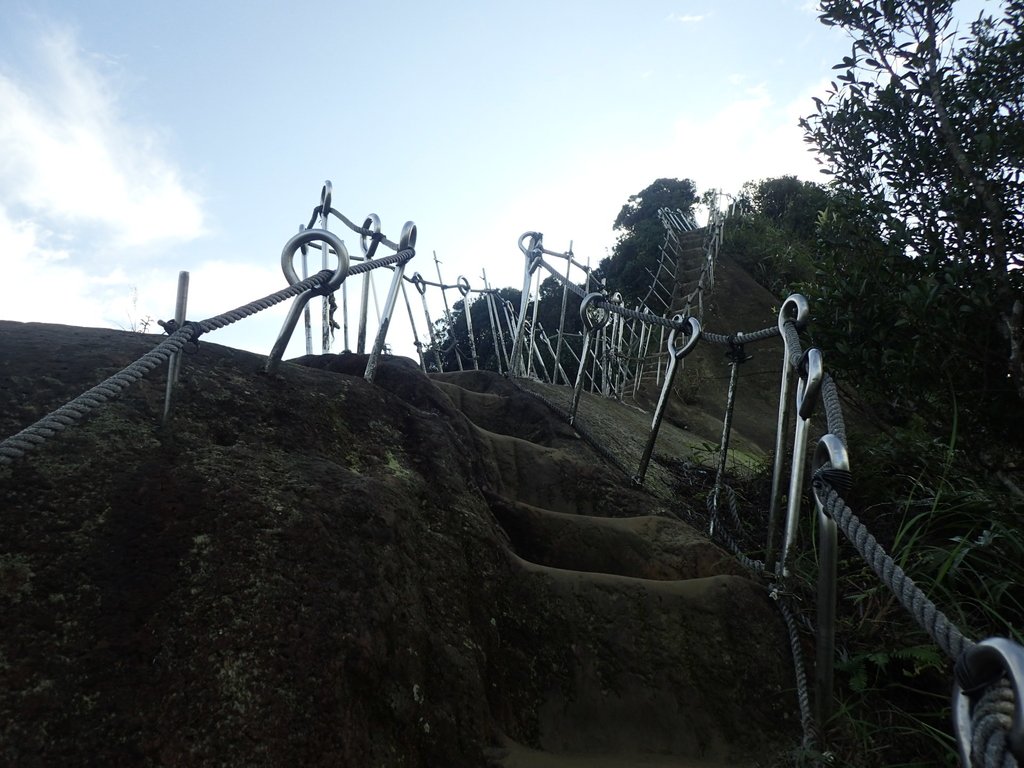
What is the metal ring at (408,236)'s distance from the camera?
3.82 meters

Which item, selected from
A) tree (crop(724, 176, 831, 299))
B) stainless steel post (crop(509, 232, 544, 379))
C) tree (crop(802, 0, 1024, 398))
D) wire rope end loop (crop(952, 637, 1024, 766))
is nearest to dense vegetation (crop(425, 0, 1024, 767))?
tree (crop(802, 0, 1024, 398))

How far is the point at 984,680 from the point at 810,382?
1635 mm

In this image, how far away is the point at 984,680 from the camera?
0.92 meters

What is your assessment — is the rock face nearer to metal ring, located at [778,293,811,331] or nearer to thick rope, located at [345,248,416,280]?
thick rope, located at [345,248,416,280]

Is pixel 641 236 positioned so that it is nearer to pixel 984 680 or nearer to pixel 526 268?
pixel 526 268

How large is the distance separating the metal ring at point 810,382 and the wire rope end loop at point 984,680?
1.55 metres

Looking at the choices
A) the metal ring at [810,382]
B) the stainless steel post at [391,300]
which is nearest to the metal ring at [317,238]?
the stainless steel post at [391,300]

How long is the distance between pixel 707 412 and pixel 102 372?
8913mm

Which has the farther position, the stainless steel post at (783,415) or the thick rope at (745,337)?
the thick rope at (745,337)

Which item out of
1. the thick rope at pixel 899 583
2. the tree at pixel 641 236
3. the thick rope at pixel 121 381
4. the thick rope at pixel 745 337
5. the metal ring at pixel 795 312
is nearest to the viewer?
the thick rope at pixel 899 583

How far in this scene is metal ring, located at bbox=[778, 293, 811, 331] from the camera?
301cm

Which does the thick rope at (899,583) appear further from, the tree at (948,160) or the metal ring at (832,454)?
the tree at (948,160)

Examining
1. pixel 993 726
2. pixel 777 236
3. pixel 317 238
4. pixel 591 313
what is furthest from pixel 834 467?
pixel 777 236

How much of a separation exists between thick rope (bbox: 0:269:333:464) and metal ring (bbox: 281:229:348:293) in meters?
0.05
